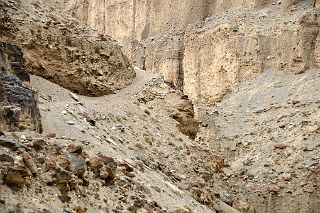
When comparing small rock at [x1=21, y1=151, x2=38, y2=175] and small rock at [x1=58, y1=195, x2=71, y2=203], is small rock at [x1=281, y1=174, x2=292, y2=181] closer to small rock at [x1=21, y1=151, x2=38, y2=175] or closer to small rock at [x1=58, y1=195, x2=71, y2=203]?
small rock at [x1=58, y1=195, x2=71, y2=203]

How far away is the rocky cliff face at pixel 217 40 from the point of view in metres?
25.4

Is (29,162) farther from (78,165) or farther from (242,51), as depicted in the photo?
(242,51)

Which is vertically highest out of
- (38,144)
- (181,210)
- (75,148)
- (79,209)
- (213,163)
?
(38,144)

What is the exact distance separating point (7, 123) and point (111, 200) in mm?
1726

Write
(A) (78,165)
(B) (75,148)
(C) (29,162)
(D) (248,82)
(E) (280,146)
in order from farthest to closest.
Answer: (D) (248,82) → (E) (280,146) → (B) (75,148) → (A) (78,165) → (C) (29,162)

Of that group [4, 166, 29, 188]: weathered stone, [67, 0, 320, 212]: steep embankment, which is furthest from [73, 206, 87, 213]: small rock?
[67, 0, 320, 212]: steep embankment

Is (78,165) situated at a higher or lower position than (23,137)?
lower

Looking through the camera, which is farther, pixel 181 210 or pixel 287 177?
pixel 287 177

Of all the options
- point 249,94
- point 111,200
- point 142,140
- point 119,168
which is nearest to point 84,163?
point 111,200

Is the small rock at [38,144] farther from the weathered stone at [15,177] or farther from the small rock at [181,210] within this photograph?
the small rock at [181,210]

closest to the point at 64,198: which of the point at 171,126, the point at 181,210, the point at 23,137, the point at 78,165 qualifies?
the point at 78,165

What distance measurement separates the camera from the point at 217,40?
28.9 meters

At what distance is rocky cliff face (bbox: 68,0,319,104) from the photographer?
2541 centimetres

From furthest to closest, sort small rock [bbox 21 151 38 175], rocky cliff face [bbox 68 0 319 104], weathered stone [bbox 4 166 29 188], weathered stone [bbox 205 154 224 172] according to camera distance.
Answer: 1. rocky cliff face [bbox 68 0 319 104]
2. weathered stone [bbox 205 154 224 172]
3. small rock [bbox 21 151 38 175]
4. weathered stone [bbox 4 166 29 188]
